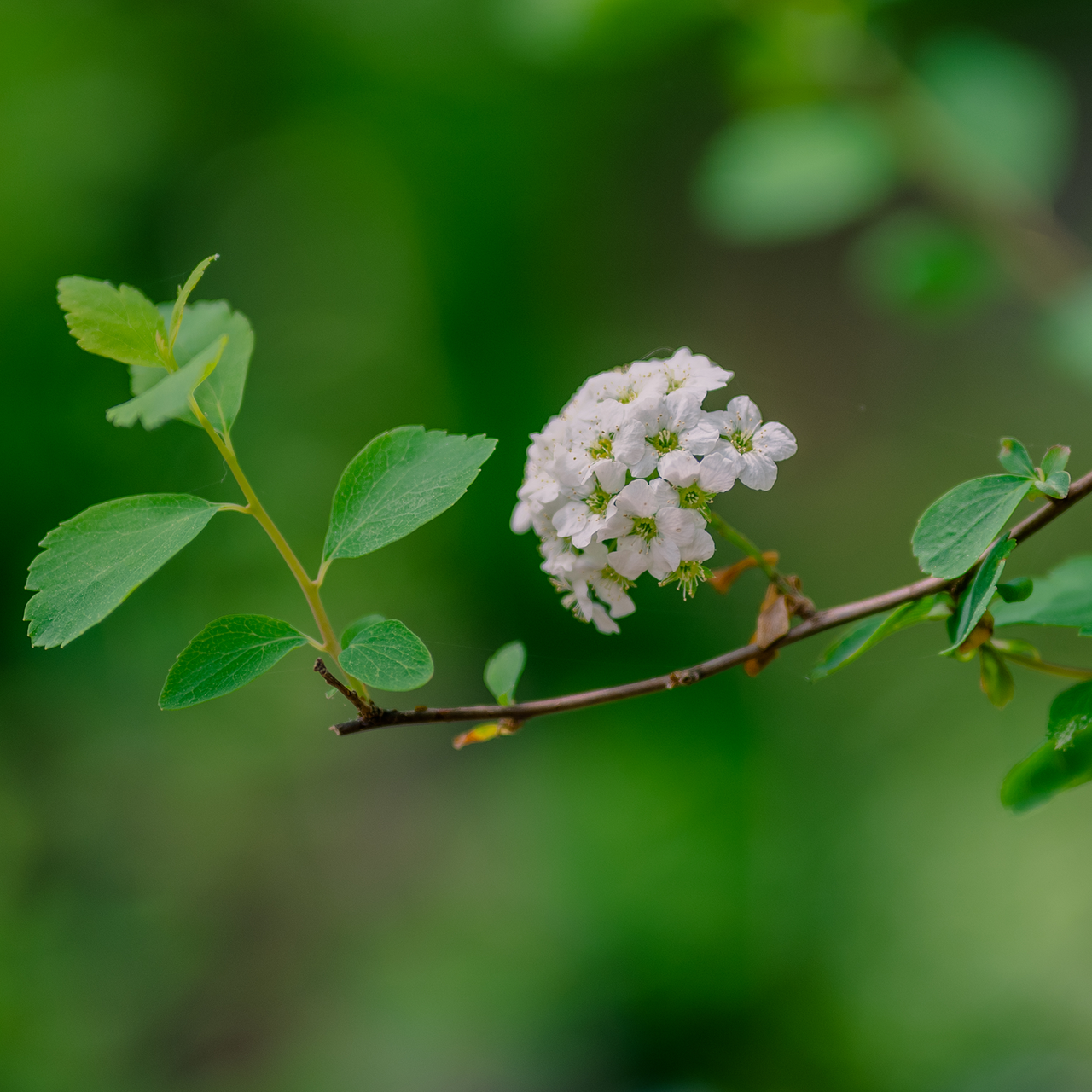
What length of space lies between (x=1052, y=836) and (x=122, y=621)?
1983mm

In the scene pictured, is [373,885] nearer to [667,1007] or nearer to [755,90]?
[667,1007]

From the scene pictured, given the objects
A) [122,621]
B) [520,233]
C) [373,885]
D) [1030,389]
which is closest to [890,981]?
[373,885]

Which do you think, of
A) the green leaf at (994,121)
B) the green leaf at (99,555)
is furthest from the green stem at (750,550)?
the green leaf at (994,121)

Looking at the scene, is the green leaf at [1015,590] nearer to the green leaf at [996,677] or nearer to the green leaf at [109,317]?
the green leaf at [996,677]

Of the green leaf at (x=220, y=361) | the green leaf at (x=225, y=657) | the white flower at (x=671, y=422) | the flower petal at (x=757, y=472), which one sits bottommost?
the green leaf at (x=225, y=657)

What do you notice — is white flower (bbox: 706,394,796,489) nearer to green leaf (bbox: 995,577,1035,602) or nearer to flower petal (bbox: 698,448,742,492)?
flower petal (bbox: 698,448,742,492)

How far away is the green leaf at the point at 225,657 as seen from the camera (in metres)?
0.42

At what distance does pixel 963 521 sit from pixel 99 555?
0.39 m

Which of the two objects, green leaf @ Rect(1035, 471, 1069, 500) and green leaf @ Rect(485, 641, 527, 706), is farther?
green leaf @ Rect(485, 641, 527, 706)

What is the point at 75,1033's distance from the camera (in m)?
1.86

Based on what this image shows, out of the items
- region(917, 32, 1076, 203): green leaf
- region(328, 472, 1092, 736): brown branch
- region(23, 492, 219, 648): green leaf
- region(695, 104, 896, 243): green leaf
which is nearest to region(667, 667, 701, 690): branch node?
region(328, 472, 1092, 736): brown branch

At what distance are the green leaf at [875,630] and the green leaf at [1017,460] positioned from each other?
0.07m

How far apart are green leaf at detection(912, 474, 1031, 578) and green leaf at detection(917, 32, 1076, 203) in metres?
1.13

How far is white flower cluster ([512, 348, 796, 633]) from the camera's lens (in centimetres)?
45
